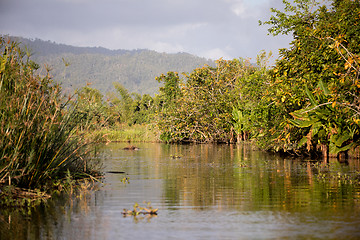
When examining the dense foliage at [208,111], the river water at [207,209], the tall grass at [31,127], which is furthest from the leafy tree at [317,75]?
the dense foliage at [208,111]

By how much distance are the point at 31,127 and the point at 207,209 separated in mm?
3781

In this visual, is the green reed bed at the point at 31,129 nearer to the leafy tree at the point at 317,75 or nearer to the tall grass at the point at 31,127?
the tall grass at the point at 31,127

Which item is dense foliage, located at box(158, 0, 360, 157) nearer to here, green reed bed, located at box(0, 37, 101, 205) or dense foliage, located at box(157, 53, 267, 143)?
dense foliage, located at box(157, 53, 267, 143)

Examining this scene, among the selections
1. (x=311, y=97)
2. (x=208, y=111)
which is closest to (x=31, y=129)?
(x=311, y=97)

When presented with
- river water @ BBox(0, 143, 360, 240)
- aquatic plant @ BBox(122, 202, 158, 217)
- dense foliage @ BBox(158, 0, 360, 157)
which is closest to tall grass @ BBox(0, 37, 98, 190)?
river water @ BBox(0, 143, 360, 240)

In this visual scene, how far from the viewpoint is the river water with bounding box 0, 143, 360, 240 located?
7.23m

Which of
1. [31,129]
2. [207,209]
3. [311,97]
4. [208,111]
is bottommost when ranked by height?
[207,209]

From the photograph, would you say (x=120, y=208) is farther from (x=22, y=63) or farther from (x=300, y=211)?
(x=22, y=63)

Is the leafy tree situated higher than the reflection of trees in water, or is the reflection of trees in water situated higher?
the leafy tree

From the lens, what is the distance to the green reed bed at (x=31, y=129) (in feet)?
31.5

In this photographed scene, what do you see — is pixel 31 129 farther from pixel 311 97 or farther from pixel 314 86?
pixel 314 86

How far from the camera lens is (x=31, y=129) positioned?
32.7 feet

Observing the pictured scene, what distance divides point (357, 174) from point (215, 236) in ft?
28.7

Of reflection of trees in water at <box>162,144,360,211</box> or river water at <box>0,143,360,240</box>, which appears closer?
river water at <box>0,143,360,240</box>
